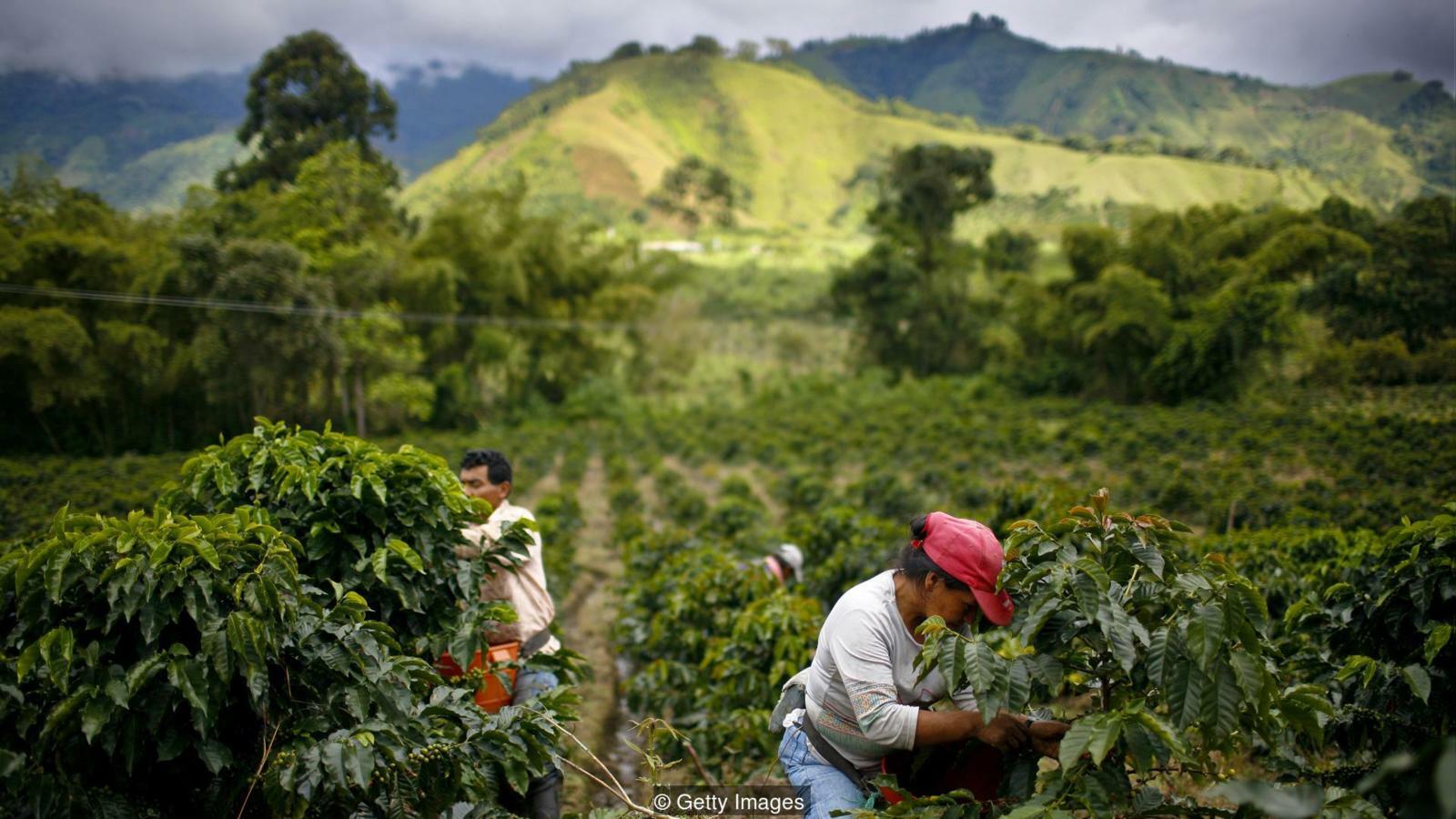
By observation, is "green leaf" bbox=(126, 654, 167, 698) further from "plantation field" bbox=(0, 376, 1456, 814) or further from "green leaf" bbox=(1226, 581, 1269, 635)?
"green leaf" bbox=(1226, 581, 1269, 635)

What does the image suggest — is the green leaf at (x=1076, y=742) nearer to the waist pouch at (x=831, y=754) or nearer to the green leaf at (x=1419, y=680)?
the waist pouch at (x=831, y=754)

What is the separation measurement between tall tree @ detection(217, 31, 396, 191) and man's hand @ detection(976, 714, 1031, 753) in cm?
2988

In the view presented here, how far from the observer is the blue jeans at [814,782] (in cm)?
251

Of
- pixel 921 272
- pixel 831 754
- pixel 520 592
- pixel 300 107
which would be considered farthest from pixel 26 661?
pixel 921 272

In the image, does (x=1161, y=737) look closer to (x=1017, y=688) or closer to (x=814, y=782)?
(x=1017, y=688)

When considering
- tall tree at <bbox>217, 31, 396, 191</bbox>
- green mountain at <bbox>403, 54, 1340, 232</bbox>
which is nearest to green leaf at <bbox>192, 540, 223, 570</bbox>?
tall tree at <bbox>217, 31, 396, 191</bbox>

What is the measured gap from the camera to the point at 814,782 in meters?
2.57

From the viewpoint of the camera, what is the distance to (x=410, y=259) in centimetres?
2511

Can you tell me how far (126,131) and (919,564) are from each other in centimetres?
2405

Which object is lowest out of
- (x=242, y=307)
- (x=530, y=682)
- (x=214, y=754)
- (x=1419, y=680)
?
(x=530, y=682)

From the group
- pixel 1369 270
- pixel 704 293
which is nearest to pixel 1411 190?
pixel 1369 270

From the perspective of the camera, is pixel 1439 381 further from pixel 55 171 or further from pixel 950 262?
pixel 55 171

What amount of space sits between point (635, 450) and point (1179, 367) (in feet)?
51.5
